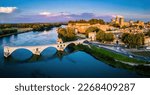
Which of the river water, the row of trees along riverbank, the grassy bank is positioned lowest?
the river water

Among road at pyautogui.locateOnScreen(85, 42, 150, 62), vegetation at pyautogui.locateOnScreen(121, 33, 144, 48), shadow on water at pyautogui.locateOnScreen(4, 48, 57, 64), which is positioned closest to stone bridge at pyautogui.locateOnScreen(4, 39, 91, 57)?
shadow on water at pyautogui.locateOnScreen(4, 48, 57, 64)

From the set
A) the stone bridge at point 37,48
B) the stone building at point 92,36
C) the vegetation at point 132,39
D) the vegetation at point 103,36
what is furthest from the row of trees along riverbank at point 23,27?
the vegetation at point 132,39

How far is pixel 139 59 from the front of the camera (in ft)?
14.2

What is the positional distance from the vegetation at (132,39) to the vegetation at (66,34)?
1076mm

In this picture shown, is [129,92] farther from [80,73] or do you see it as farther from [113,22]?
[113,22]

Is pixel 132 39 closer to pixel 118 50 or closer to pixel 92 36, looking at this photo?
A: pixel 118 50

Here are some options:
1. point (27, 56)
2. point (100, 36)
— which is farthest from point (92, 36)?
point (27, 56)

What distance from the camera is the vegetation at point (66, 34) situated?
5.70 m

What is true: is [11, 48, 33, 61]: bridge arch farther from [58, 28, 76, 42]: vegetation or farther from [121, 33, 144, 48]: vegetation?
[121, 33, 144, 48]: vegetation

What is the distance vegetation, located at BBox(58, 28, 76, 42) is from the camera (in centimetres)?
570

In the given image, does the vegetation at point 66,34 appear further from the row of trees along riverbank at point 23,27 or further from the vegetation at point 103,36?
the vegetation at point 103,36

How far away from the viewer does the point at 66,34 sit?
19.0 ft

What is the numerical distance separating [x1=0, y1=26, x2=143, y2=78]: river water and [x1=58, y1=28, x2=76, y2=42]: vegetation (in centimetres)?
17

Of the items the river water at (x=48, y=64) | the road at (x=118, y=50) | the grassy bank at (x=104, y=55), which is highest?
the road at (x=118, y=50)
